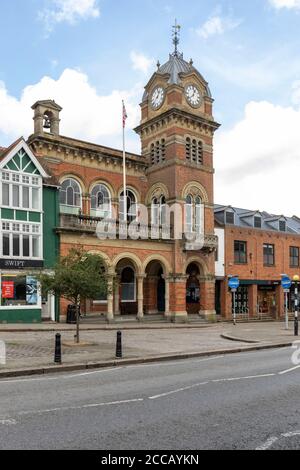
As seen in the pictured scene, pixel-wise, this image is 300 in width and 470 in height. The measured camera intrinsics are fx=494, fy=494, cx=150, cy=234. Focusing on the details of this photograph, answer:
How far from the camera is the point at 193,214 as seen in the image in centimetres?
3581

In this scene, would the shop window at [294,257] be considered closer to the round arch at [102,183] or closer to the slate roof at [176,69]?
→ the slate roof at [176,69]

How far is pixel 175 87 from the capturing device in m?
34.8

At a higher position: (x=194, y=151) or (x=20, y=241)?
(x=194, y=151)

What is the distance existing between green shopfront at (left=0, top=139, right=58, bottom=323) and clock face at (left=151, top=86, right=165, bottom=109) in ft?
38.4

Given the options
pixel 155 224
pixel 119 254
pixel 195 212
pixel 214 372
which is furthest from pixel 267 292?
pixel 214 372

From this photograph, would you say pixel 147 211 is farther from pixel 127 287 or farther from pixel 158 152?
pixel 127 287

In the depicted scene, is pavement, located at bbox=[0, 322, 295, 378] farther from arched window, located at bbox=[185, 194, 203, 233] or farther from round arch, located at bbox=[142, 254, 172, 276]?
arched window, located at bbox=[185, 194, 203, 233]

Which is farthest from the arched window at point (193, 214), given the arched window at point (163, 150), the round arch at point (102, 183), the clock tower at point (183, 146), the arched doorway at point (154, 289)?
the round arch at point (102, 183)

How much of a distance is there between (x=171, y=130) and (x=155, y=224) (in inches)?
268

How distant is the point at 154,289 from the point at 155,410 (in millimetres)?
28453

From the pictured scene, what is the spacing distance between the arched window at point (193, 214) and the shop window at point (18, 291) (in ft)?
41.2

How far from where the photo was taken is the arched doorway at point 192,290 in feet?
124

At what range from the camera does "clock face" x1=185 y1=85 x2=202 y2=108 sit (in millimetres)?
36000

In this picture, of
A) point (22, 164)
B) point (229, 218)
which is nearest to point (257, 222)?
point (229, 218)
